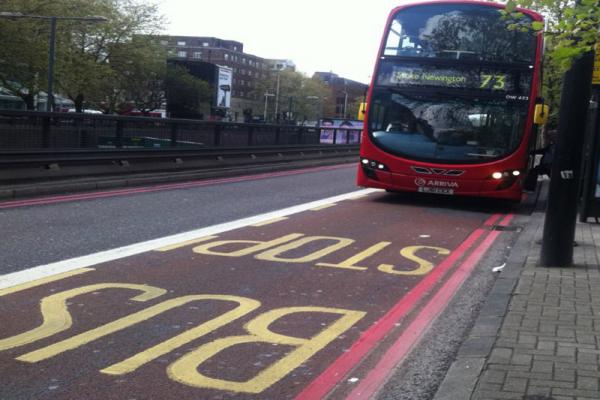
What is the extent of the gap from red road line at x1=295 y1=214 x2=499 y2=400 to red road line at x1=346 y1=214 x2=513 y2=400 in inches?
5.2

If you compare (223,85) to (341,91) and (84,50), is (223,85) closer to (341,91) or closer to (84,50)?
(84,50)

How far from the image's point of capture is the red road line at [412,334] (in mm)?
4223

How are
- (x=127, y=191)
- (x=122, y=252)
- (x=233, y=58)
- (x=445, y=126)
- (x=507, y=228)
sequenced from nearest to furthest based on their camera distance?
(x=122, y=252) < (x=507, y=228) < (x=445, y=126) < (x=127, y=191) < (x=233, y=58)

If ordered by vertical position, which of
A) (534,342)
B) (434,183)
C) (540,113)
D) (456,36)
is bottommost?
(534,342)

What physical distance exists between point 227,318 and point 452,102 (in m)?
9.47

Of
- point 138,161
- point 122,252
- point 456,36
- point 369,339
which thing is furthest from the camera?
point 138,161

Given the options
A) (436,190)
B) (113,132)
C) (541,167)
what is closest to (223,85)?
(113,132)

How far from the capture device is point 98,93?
5509 centimetres

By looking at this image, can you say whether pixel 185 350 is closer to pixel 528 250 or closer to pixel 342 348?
pixel 342 348

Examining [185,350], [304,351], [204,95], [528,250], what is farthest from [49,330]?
[204,95]

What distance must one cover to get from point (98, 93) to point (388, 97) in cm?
4474

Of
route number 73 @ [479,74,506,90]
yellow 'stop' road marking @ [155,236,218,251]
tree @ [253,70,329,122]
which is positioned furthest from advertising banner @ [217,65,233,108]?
tree @ [253,70,329,122]

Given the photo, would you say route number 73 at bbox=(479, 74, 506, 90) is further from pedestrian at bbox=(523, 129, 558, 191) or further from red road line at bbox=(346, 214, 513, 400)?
red road line at bbox=(346, 214, 513, 400)

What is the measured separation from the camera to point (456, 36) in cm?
1383
